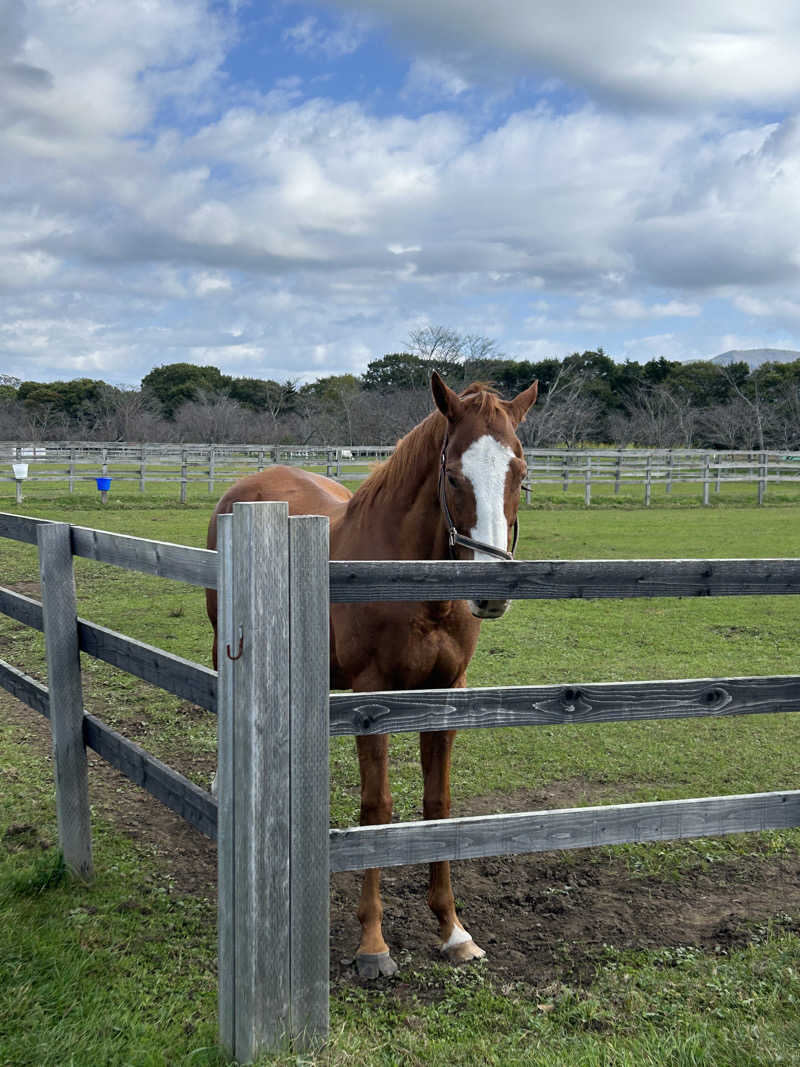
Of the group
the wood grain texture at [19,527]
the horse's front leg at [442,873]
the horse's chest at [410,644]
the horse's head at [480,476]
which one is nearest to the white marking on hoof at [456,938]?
the horse's front leg at [442,873]

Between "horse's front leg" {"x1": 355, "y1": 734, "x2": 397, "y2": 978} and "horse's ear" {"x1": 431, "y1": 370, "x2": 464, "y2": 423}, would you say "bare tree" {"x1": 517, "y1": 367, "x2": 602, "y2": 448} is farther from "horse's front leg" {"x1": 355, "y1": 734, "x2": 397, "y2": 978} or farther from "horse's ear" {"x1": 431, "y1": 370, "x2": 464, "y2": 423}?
"horse's front leg" {"x1": 355, "y1": 734, "x2": 397, "y2": 978}

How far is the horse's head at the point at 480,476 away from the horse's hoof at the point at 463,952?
132 centimetres

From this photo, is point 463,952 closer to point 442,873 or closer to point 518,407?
point 442,873

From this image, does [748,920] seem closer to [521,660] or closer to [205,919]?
[205,919]

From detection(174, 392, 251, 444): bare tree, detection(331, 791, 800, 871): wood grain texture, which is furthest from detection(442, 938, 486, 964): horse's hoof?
detection(174, 392, 251, 444): bare tree

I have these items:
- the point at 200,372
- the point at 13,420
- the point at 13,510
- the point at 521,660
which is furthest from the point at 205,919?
the point at 200,372

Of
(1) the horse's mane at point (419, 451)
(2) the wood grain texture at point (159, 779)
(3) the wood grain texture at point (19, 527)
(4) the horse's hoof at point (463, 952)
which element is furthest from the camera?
(3) the wood grain texture at point (19, 527)

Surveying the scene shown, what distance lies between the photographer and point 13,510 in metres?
20.4

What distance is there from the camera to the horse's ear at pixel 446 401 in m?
3.32

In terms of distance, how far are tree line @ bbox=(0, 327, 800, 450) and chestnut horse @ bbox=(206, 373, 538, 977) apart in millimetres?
33120

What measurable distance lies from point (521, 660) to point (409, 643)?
4807mm

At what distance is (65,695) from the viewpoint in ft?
12.2

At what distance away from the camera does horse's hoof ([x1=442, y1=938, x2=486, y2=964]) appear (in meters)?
3.23

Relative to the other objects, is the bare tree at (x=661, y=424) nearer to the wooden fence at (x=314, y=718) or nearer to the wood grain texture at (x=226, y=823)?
the wooden fence at (x=314, y=718)
